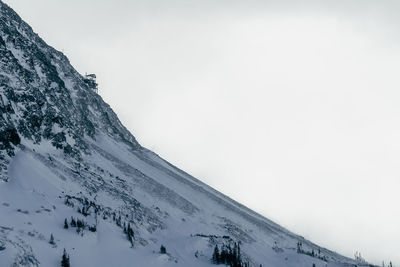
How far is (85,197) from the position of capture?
88188 millimetres

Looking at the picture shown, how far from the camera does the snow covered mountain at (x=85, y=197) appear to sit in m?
69.9

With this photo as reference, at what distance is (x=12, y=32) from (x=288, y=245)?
92.6 metres

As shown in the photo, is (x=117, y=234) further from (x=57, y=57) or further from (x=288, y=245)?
(x=57, y=57)

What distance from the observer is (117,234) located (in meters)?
80.4

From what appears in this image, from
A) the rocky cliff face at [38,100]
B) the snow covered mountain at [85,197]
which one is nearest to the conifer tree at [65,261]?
the snow covered mountain at [85,197]

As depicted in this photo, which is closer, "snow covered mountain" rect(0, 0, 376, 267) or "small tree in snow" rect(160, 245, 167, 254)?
"snow covered mountain" rect(0, 0, 376, 267)

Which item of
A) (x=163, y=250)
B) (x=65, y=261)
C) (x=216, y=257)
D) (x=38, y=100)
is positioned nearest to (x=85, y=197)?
(x=163, y=250)

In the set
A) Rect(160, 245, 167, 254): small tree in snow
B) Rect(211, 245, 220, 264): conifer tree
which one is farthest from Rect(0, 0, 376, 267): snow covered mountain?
Rect(211, 245, 220, 264): conifer tree

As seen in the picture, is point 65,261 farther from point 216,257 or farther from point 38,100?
point 38,100

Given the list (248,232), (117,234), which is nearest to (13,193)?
(117,234)

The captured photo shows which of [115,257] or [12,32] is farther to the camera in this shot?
[12,32]

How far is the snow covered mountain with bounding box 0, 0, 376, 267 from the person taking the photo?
69.9m

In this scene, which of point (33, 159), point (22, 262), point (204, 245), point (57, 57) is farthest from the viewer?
point (57, 57)

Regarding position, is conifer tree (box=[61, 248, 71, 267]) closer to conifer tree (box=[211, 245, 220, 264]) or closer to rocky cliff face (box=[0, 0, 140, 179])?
rocky cliff face (box=[0, 0, 140, 179])
